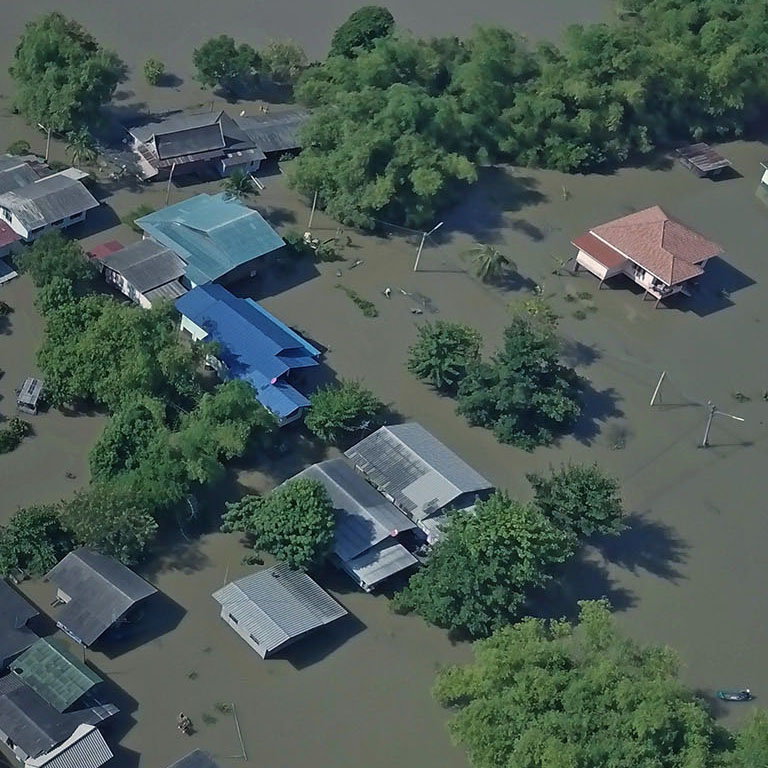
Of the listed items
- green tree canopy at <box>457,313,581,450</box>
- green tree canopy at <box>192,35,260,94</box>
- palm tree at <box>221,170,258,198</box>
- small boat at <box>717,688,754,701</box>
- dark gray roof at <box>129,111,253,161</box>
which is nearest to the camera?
small boat at <box>717,688,754,701</box>

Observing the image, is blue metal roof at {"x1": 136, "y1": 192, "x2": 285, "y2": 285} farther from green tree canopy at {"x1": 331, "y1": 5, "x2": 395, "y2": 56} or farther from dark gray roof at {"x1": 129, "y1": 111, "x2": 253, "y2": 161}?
green tree canopy at {"x1": 331, "y1": 5, "x2": 395, "y2": 56}

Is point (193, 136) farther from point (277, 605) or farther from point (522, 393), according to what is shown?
point (277, 605)

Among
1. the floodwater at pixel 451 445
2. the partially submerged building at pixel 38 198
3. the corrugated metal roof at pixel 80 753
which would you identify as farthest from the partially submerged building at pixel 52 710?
the partially submerged building at pixel 38 198

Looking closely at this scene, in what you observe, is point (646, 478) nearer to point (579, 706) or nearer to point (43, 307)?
point (579, 706)

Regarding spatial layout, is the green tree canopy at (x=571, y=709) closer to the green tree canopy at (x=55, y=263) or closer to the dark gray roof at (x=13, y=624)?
the dark gray roof at (x=13, y=624)

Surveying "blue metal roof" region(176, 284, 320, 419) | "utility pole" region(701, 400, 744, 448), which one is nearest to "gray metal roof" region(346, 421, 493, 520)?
"blue metal roof" region(176, 284, 320, 419)

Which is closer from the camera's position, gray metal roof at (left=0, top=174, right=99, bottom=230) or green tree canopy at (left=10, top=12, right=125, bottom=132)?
gray metal roof at (left=0, top=174, right=99, bottom=230)
